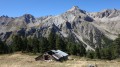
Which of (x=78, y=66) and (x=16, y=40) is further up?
(x=16, y=40)

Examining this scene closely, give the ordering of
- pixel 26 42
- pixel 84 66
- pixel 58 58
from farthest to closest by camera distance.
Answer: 1. pixel 26 42
2. pixel 58 58
3. pixel 84 66

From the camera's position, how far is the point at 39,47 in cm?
14325

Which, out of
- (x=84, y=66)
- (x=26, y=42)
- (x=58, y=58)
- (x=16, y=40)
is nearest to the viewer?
(x=84, y=66)

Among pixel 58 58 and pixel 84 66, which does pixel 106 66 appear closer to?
pixel 84 66

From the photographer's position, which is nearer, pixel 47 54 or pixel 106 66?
pixel 106 66

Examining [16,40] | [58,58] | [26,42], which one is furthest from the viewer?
[26,42]

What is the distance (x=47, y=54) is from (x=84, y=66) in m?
32.0

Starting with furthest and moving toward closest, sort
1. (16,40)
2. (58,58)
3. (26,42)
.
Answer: (26,42), (16,40), (58,58)

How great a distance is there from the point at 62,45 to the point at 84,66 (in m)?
90.8

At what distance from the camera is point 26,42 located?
148875mm

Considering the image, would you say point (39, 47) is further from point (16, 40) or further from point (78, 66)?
point (78, 66)

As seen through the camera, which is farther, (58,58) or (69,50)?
(69,50)

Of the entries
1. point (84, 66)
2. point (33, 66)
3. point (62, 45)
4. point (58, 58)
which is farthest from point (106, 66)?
point (62, 45)

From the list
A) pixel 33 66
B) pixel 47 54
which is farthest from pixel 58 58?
pixel 33 66
